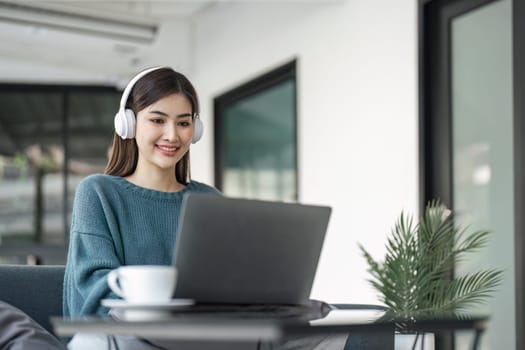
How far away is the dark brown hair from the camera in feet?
7.49

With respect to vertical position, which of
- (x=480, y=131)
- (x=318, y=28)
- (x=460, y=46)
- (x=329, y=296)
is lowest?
(x=329, y=296)

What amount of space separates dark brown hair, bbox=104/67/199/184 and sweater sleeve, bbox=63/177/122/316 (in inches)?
6.2

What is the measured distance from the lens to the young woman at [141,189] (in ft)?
7.16

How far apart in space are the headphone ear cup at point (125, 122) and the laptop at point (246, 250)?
0.75m

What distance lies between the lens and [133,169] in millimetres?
2451

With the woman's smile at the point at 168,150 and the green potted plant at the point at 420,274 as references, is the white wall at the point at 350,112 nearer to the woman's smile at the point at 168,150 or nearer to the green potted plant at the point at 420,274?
the green potted plant at the point at 420,274

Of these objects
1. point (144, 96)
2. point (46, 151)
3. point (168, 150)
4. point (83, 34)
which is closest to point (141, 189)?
point (168, 150)

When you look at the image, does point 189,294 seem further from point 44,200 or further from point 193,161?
point 44,200

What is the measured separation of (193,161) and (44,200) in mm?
1667

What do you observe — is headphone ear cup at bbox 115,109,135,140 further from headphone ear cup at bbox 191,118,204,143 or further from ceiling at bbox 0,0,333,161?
ceiling at bbox 0,0,333,161

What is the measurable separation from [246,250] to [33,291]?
3.61 ft

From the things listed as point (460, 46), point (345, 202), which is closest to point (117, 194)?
point (460, 46)

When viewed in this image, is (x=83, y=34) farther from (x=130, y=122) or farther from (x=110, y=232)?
(x=110, y=232)

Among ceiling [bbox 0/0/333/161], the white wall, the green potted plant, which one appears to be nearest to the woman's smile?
the green potted plant
